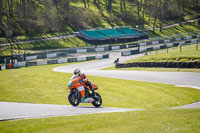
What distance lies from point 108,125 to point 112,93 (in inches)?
410

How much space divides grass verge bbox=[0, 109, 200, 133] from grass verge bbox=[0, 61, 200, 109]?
6.09m

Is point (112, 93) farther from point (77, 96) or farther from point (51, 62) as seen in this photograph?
point (51, 62)

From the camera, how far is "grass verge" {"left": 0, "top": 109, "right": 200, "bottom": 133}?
8.26 meters

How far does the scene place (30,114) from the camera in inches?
463

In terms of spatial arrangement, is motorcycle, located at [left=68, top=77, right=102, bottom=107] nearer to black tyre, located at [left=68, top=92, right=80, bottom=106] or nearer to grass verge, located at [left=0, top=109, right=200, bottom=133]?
black tyre, located at [left=68, top=92, right=80, bottom=106]

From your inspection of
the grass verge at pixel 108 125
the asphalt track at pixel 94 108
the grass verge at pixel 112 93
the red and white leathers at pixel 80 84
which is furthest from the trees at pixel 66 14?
the grass verge at pixel 108 125

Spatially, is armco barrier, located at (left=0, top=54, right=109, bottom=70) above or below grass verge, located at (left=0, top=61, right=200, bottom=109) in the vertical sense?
above

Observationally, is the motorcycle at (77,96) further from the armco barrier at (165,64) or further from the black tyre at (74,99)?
the armco barrier at (165,64)

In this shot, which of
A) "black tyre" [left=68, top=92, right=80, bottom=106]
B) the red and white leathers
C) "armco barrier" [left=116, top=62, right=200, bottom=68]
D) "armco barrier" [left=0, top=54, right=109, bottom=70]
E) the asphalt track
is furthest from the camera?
"armco barrier" [left=0, top=54, right=109, bottom=70]

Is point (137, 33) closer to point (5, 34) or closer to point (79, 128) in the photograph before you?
point (5, 34)

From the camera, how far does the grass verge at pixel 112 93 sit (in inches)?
672

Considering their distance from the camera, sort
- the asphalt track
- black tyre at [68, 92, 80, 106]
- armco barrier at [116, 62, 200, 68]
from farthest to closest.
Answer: armco barrier at [116, 62, 200, 68] < black tyre at [68, 92, 80, 106] < the asphalt track

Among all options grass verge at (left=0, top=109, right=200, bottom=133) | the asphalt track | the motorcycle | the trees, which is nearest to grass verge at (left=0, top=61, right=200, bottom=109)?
the asphalt track

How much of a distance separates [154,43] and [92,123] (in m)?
54.0
